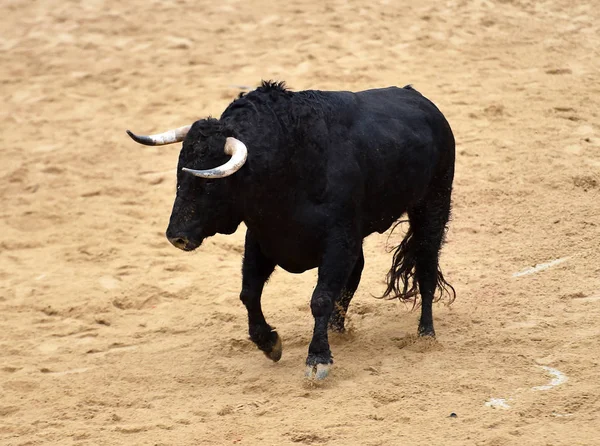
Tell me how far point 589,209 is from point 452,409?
354 centimetres

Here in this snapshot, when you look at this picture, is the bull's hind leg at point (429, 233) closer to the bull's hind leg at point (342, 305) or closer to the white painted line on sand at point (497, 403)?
the bull's hind leg at point (342, 305)

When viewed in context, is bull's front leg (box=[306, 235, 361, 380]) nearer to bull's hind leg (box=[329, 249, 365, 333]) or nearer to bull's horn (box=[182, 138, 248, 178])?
bull's hind leg (box=[329, 249, 365, 333])

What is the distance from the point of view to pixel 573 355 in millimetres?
5660

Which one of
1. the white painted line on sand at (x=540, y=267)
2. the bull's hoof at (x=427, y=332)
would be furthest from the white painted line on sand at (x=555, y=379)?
the white painted line on sand at (x=540, y=267)

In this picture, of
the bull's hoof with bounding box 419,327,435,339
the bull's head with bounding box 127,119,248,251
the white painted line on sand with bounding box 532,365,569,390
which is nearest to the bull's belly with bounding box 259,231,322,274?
the bull's head with bounding box 127,119,248,251

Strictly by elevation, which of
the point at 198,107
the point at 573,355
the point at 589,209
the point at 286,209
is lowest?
the point at 198,107

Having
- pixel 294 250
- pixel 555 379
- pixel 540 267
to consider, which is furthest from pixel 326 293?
pixel 540 267

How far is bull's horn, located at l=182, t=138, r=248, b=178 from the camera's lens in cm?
516

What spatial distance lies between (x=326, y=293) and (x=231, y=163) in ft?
3.30

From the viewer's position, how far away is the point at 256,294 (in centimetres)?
603

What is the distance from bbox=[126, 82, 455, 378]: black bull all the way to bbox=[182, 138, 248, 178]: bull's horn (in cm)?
4

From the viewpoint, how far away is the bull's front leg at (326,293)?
18.7ft

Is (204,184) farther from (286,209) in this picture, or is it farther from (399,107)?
(399,107)

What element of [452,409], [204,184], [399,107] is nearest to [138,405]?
[204,184]
